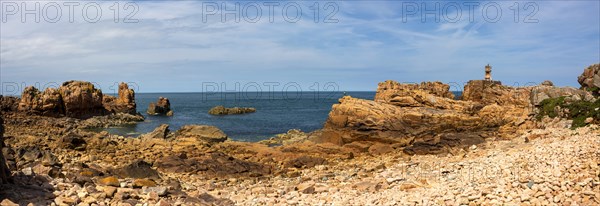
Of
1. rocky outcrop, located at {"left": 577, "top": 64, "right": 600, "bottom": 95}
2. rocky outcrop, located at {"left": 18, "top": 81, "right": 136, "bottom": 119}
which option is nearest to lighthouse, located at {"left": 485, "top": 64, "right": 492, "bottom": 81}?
rocky outcrop, located at {"left": 577, "top": 64, "right": 600, "bottom": 95}

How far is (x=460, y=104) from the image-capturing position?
33.5m

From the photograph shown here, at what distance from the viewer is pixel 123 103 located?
263 ft

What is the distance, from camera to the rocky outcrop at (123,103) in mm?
77875

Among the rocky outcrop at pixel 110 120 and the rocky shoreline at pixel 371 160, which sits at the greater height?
the rocky shoreline at pixel 371 160

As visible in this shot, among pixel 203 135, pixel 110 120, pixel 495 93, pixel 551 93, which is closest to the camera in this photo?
pixel 203 135

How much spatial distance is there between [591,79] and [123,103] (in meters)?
71.4

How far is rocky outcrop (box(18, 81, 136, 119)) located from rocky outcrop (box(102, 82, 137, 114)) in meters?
1.99

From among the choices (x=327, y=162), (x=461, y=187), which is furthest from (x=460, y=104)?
(x=461, y=187)

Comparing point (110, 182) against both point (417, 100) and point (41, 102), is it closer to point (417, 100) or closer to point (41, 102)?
point (417, 100)

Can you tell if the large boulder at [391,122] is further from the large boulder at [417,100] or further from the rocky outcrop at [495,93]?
the rocky outcrop at [495,93]

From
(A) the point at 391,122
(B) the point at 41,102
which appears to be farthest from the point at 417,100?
(B) the point at 41,102

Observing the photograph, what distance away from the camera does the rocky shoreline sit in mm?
13042

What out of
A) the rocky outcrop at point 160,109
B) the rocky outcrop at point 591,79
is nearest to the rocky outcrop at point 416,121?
the rocky outcrop at point 591,79

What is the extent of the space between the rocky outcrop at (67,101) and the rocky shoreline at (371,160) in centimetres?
3418
